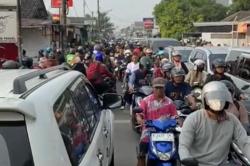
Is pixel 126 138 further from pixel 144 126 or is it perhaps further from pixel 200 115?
pixel 200 115

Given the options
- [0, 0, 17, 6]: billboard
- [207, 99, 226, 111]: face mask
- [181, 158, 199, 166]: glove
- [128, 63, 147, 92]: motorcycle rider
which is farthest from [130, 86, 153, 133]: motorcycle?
[0, 0, 17, 6]: billboard

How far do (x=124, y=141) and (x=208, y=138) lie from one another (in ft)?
19.1

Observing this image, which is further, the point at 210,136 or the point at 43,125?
the point at 210,136

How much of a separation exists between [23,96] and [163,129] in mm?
3360

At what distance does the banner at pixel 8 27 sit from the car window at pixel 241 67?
635cm

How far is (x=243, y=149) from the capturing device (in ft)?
15.4

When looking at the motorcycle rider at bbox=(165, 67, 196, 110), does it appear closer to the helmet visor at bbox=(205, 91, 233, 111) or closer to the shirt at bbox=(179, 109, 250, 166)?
the shirt at bbox=(179, 109, 250, 166)

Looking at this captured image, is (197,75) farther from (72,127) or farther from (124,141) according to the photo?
(72,127)

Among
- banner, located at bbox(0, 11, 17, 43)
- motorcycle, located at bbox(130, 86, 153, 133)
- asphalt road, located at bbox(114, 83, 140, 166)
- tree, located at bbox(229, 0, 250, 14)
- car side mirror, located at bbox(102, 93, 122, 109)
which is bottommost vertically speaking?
asphalt road, located at bbox(114, 83, 140, 166)

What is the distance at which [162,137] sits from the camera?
20.4 feet

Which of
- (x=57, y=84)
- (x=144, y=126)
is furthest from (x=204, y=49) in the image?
(x=57, y=84)

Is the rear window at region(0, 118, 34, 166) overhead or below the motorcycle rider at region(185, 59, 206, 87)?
overhead

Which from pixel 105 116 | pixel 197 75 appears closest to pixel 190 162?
pixel 105 116

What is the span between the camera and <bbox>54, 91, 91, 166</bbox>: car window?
3367mm
